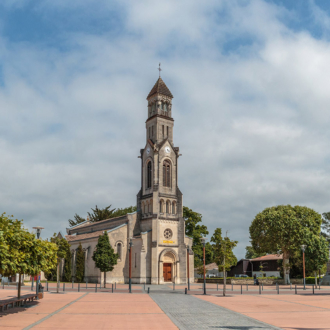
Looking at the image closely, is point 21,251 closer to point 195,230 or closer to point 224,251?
point 224,251

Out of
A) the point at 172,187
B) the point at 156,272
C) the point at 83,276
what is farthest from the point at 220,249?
the point at 83,276

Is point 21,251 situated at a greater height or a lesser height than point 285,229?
lesser

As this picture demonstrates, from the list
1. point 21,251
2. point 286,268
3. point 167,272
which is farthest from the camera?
point 167,272

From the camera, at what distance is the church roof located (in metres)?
66.8

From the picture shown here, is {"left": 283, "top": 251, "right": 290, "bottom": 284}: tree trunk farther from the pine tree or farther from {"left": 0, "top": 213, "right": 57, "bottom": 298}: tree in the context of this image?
{"left": 0, "top": 213, "right": 57, "bottom": 298}: tree

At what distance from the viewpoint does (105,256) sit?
2092 inches

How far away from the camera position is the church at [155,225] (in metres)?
58.4

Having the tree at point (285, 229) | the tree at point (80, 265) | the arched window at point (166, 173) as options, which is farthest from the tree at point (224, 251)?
the tree at point (80, 265)

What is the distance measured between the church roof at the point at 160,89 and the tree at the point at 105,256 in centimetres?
2671

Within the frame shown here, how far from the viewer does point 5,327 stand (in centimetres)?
1483

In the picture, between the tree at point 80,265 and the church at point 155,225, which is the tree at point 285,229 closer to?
the church at point 155,225

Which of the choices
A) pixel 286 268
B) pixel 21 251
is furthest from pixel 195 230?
pixel 21 251

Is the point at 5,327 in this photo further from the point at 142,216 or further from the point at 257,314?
the point at 142,216

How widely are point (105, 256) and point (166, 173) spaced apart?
17463mm
